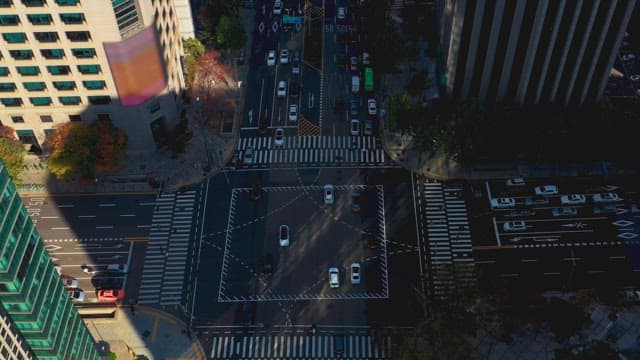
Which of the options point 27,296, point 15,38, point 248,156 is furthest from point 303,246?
point 15,38


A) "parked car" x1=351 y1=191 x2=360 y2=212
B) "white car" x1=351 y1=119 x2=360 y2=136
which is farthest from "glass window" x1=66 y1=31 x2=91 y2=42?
"parked car" x1=351 y1=191 x2=360 y2=212

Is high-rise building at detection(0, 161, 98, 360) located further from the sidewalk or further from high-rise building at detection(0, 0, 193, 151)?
high-rise building at detection(0, 0, 193, 151)

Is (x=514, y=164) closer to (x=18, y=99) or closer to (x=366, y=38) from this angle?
(x=366, y=38)

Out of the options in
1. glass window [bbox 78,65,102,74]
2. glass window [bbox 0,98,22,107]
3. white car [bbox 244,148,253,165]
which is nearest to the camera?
glass window [bbox 78,65,102,74]

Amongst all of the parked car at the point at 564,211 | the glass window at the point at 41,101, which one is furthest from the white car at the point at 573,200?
the glass window at the point at 41,101

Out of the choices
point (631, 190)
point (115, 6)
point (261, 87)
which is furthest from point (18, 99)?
point (631, 190)

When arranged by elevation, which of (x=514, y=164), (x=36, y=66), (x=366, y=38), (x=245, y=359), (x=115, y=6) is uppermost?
(x=115, y=6)

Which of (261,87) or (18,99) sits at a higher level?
(18,99)
